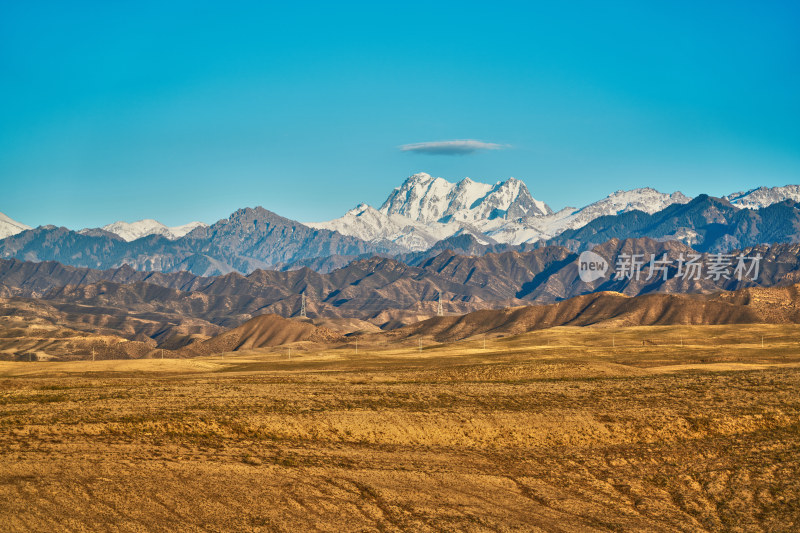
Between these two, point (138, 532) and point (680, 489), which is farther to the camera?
point (680, 489)

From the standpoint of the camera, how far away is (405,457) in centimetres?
4762

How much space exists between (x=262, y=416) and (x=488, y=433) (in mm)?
15945

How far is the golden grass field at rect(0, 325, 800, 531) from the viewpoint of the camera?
3616 centimetres

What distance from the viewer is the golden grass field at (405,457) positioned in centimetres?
3616

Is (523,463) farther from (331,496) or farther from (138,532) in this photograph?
(138,532)

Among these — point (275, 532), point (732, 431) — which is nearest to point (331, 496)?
point (275, 532)

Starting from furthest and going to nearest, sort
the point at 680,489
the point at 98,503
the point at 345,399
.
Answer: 1. the point at 345,399
2. the point at 680,489
3. the point at 98,503

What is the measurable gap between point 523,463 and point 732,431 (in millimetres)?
19058

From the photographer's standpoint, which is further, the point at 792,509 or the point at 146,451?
the point at 146,451

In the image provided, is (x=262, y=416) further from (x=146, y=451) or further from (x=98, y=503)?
(x=98, y=503)

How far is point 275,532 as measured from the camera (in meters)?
33.6

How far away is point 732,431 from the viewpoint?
56656 millimetres

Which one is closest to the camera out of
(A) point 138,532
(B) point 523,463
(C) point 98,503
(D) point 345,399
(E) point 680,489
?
(A) point 138,532

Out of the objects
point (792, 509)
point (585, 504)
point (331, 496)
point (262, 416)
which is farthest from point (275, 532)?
point (792, 509)
